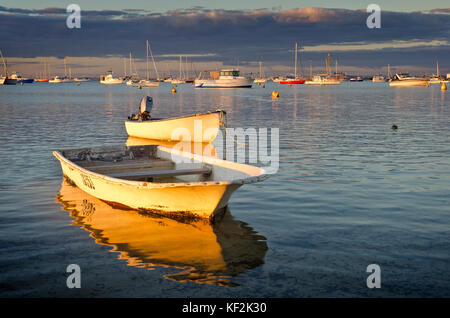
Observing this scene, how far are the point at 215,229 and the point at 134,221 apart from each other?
211 cm

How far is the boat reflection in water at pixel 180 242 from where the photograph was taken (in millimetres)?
8664

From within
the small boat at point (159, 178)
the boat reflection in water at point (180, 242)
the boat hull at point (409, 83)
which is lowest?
the boat reflection in water at point (180, 242)

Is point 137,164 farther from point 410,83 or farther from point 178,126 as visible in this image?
point 410,83

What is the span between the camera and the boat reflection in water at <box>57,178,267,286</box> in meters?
8.66

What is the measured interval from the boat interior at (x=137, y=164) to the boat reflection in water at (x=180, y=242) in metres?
1.59

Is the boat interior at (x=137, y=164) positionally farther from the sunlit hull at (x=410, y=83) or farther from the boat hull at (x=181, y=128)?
the sunlit hull at (x=410, y=83)

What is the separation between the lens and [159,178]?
46.9 feet

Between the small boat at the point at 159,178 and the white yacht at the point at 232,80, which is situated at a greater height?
the white yacht at the point at 232,80

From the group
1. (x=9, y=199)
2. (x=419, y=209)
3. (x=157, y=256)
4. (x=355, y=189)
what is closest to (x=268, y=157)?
(x=355, y=189)

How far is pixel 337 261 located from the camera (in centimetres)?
881

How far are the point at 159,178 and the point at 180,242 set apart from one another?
14.8ft

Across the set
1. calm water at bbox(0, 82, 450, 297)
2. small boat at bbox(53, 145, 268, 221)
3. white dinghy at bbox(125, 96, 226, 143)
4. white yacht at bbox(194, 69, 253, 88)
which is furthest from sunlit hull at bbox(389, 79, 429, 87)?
small boat at bbox(53, 145, 268, 221)

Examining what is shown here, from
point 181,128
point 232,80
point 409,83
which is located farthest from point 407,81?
point 181,128

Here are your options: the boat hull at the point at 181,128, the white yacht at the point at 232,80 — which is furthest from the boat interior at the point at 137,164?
the white yacht at the point at 232,80
